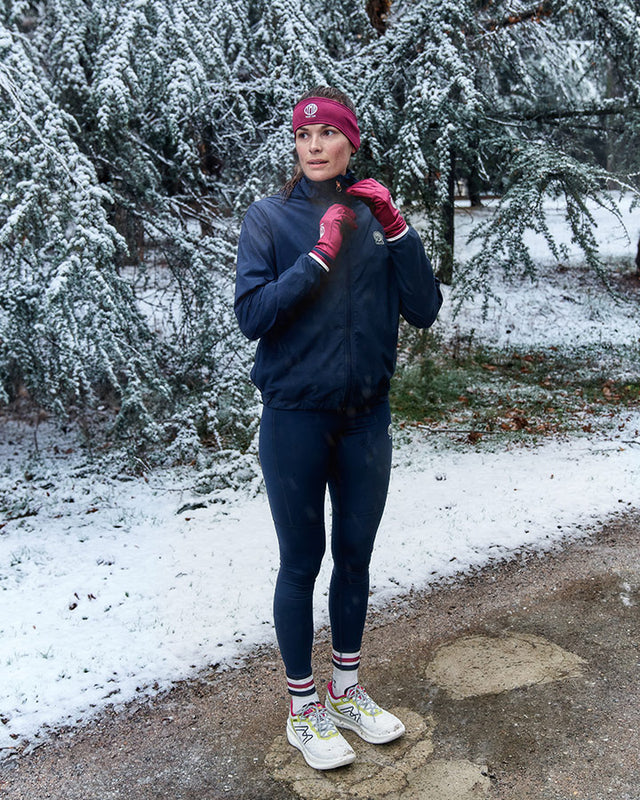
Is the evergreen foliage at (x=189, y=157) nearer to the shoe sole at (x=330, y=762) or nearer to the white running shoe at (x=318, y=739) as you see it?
the white running shoe at (x=318, y=739)

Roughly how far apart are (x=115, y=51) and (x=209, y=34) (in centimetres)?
74

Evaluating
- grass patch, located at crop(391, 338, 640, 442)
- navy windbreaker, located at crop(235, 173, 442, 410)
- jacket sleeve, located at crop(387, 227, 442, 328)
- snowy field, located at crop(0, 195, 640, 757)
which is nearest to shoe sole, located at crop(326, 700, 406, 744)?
snowy field, located at crop(0, 195, 640, 757)

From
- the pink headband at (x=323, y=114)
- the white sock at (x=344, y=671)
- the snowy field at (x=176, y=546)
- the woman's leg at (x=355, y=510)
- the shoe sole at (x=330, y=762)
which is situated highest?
the pink headband at (x=323, y=114)

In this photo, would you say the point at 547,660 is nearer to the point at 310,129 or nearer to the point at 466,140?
the point at 310,129

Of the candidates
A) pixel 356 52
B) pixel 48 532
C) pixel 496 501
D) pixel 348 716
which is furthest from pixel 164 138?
pixel 348 716

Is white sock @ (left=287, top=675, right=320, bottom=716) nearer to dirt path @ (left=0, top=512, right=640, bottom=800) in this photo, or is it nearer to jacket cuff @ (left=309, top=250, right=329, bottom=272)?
dirt path @ (left=0, top=512, right=640, bottom=800)

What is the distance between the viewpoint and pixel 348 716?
2.83 meters

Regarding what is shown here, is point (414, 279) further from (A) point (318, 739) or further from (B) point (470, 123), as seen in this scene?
(B) point (470, 123)

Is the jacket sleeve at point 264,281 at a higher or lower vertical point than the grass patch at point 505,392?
higher

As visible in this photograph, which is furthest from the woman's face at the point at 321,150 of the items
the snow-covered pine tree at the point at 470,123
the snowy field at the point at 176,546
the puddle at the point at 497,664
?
the snow-covered pine tree at the point at 470,123

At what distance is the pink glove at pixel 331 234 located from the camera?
2.31m

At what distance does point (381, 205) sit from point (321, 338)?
48cm

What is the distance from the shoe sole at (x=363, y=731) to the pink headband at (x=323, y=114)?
7.09ft

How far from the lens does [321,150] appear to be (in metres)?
2.46
